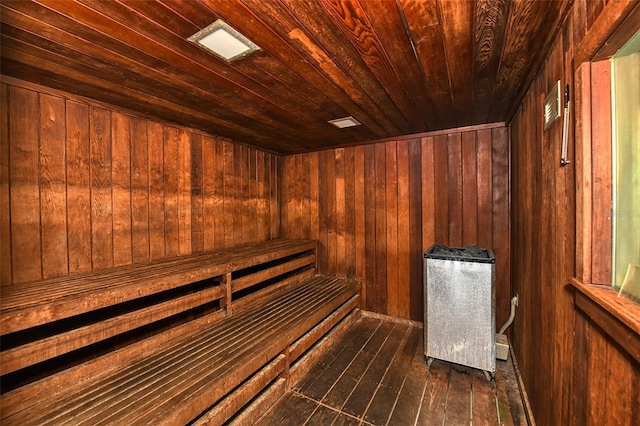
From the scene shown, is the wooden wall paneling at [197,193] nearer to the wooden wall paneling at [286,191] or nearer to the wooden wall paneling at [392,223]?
the wooden wall paneling at [286,191]

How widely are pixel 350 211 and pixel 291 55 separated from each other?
209cm

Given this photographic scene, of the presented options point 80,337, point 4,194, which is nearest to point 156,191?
point 4,194

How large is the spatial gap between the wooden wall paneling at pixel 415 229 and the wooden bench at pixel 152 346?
38.2 inches

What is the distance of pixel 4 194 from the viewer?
153 cm

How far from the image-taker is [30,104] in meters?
1.62

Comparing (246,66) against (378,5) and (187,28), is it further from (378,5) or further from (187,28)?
(378,5)

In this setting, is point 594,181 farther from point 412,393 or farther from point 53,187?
point 53,187

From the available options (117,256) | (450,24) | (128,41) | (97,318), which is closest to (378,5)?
(450,24)

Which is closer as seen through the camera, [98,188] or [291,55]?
[291,55]

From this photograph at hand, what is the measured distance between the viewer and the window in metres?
0.78

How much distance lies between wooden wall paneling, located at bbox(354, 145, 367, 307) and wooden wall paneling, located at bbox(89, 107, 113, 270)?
7.72 feet

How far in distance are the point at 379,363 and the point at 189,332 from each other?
1.53 meters

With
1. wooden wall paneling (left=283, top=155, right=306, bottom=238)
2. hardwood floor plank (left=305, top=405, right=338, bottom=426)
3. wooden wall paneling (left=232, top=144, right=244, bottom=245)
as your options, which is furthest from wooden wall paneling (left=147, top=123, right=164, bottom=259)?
hardwood floor plank (left=305, top=405, right=338, bottom=426)

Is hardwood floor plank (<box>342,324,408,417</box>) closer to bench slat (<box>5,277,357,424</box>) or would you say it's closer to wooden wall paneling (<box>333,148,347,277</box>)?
bench slat (<box>5,277,357,424</box>)
